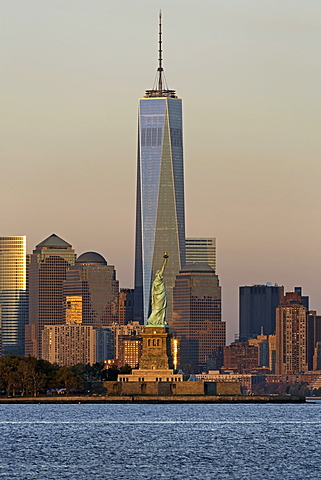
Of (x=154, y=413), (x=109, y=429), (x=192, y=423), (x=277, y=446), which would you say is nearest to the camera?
(x=277, y=446)

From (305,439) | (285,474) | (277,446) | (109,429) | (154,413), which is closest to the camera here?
(285,474)

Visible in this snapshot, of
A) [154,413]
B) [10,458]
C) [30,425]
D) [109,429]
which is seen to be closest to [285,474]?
[10,458]

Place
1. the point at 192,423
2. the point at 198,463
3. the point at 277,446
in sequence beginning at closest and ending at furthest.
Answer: the point at 198,463, the point at 277,446, the point at 192,423

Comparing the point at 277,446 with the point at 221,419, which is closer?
the point at 277,446

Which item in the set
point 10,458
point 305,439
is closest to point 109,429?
point 305,439

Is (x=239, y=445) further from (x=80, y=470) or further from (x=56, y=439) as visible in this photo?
(x=80, y=470)

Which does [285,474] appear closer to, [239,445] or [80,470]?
[80,470]
